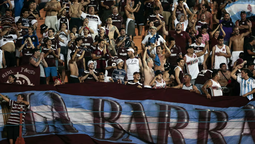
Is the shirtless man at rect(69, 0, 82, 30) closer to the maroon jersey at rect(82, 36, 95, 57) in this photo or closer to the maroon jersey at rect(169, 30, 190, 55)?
the maroon jersey at rect(82, 36, 95, 57)

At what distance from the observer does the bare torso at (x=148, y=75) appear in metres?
13.7

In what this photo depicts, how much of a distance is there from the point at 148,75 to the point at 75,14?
13.5ft

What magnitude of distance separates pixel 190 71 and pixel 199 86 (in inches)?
35.4

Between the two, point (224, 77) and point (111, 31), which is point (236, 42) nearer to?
point (224, 77)

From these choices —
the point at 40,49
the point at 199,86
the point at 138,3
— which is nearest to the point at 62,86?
the point at 40,49

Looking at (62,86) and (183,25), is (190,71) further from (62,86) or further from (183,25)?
(62,86)

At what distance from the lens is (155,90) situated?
11.7m

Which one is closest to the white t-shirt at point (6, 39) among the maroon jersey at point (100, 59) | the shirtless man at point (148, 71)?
the maroon jersey at point (100, 59)

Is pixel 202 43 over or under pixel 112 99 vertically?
over

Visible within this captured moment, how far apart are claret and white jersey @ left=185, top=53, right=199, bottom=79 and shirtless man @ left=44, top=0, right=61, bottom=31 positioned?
4.78 meters

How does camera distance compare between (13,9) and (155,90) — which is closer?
(155,90)

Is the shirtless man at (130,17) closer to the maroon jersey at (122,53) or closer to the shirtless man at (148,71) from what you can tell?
the maroon jersey at (122,53)

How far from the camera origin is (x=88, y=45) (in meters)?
15.2

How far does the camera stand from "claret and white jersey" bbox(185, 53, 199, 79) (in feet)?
A: 48.5
